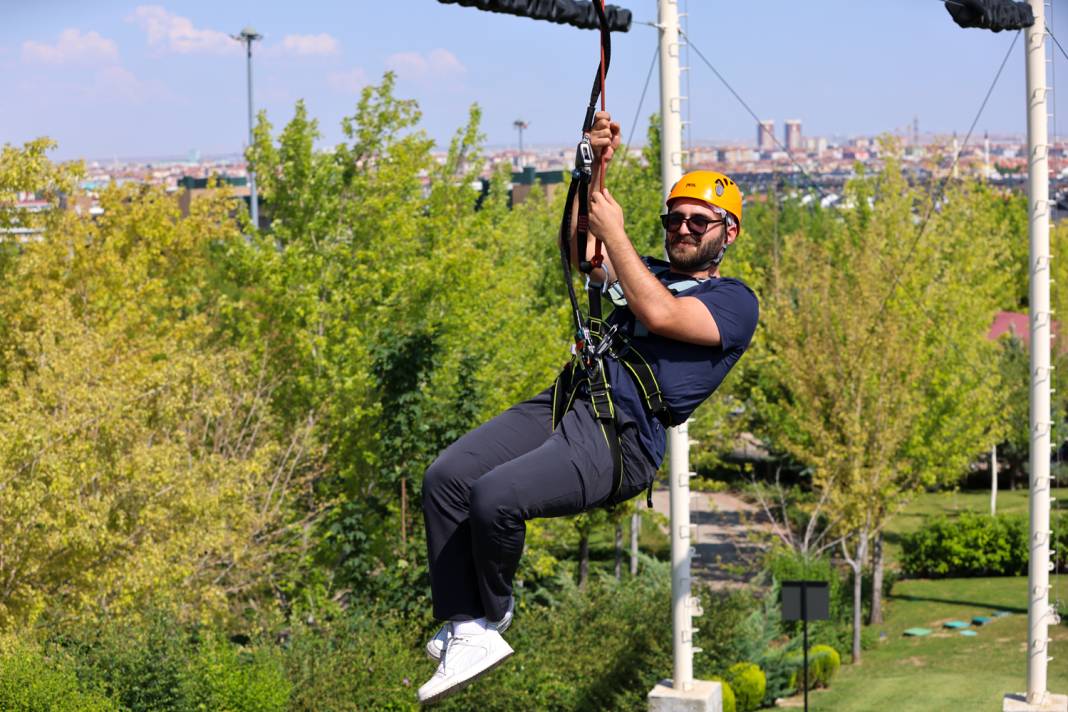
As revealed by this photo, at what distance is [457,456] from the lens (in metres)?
5.23

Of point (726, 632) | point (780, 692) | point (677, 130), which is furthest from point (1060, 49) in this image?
point (780, 692)

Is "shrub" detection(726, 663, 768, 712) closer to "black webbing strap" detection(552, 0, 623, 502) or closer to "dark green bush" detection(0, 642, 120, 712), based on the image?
"dark green bush" detection(0, 642, 120, 712)

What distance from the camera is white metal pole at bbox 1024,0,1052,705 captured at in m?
13.8

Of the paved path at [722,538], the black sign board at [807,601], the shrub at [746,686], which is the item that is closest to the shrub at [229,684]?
the black sign board at [807,601]

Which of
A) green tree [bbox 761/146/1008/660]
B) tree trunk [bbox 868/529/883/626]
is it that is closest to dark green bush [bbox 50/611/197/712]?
green tree [bbox 761/146/1008/660]

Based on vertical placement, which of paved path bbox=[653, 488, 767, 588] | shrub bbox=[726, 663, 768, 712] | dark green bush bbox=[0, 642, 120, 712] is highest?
dark green bush bbox=[0, 642, 120, 712]

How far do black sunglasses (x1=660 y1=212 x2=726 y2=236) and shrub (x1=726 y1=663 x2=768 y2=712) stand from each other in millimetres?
16842

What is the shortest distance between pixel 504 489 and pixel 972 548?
3174cm

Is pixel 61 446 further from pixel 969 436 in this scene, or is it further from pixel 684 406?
pixel 969 436

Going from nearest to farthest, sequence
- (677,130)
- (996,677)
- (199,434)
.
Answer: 1. (677,130)
2. (199,434)
3. (996,677)

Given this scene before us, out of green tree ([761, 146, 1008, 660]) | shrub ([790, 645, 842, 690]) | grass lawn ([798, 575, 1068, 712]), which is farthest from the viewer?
green tree ([761, 146, 1008, 660])

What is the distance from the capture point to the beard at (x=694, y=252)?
5.44 m

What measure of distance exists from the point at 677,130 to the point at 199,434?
1161 cm

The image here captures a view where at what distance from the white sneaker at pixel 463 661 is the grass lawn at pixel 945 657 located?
17.6 m
